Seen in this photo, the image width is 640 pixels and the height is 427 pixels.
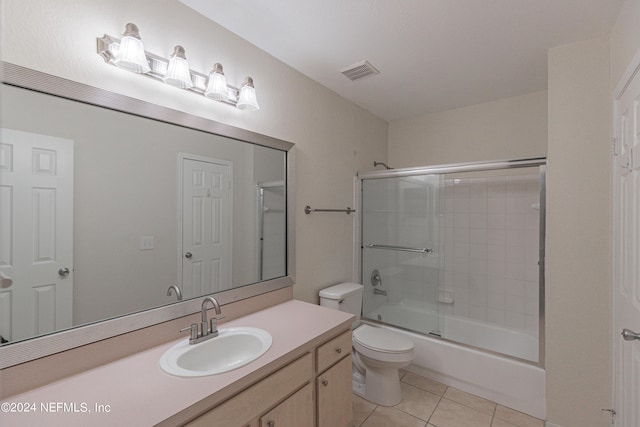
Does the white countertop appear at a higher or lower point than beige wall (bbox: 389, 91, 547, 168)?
lower

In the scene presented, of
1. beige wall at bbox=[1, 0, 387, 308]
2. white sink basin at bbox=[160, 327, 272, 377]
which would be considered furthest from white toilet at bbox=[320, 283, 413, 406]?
white sink basin at bbox=[160, 327, 272, 377]

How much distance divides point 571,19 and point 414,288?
2200mm

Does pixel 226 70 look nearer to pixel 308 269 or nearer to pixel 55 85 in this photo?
pixel 55 85

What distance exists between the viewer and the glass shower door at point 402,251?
262 centimetres

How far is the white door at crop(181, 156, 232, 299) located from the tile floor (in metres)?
1.37

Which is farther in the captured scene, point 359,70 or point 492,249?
point 492,249

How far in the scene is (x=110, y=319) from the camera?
3.88 feet

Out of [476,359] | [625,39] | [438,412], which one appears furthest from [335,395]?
[625,39]

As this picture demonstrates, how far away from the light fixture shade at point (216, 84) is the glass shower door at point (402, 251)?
1683 millimetres

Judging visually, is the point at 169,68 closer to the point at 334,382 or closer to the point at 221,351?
the point at 221,351

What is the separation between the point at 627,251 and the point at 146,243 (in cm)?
229

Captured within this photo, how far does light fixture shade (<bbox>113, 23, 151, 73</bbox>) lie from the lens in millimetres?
1188

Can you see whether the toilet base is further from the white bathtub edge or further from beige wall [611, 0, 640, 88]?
beige wall [611, 0, 640, 88]

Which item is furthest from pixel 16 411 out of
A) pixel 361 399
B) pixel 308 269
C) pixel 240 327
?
pixel 361 399
